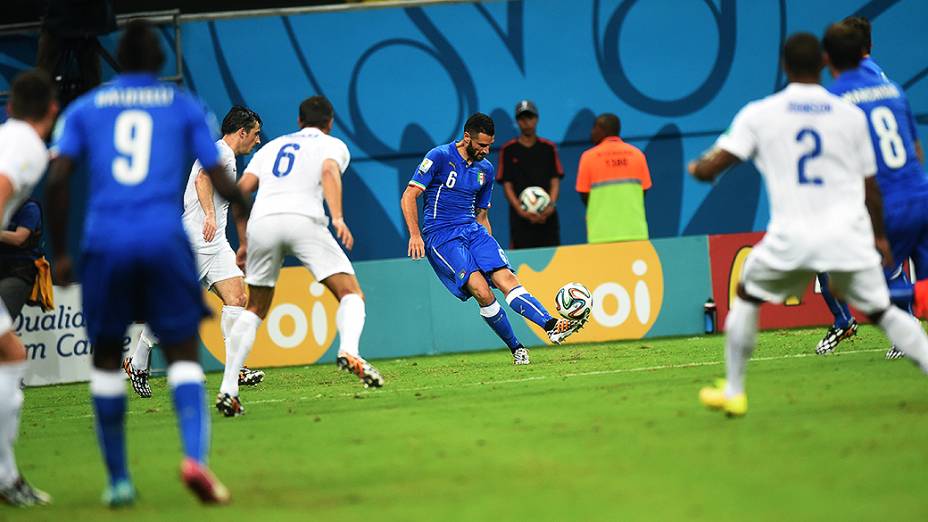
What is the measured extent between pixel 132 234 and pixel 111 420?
2.83 feet

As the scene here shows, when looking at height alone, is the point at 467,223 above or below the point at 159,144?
above

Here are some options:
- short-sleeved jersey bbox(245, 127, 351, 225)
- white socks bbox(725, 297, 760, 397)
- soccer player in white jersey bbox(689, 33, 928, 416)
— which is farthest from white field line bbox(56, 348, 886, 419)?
soccer player in white jersey bbox(689, 33, 928, 416)

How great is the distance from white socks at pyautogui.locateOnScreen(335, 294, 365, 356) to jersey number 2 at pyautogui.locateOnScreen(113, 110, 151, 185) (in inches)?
163

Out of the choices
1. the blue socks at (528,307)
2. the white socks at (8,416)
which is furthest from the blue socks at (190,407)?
the blue socks at (528,307)

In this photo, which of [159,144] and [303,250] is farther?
[303,250]

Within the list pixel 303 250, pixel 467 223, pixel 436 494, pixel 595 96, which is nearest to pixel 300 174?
pixel 303 250

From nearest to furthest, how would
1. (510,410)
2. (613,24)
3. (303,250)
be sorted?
(510,410) < (303,250) < (613,24)

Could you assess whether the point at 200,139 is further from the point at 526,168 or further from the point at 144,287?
the point at 526,168

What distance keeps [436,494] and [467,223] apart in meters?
8.25

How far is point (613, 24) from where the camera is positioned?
2017cm

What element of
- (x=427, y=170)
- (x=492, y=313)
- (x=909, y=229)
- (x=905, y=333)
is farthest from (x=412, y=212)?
(x=905, y=333)

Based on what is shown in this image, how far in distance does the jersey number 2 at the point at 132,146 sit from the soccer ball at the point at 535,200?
11.4m

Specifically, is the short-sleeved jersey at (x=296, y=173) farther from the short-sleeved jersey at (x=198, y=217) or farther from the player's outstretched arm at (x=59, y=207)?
the player's outstretched arm at (x=59, y=207)

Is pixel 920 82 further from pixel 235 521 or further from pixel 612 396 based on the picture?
pixel 235 521
